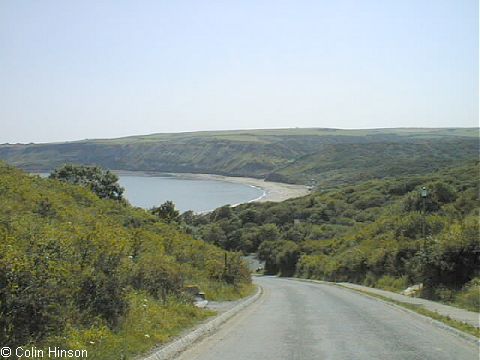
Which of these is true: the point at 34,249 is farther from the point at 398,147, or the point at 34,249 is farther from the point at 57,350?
the point at 398,147

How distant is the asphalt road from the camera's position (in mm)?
8940

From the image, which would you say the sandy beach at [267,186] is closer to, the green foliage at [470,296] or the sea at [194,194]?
the sea at [194,194]

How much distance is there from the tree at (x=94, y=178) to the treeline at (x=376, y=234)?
10.2m

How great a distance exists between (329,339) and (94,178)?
1666 inches

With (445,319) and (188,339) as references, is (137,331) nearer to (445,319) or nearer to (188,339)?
(188,339)

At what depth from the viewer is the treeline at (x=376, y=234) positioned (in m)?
18.8

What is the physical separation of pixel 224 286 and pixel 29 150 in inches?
6670

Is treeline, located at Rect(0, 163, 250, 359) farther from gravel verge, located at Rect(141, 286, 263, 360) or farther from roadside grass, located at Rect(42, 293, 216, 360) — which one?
gravel verge, located at Rect(141, 286, 263, 360)

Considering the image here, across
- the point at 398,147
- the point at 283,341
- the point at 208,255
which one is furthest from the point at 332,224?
the point at 398,147

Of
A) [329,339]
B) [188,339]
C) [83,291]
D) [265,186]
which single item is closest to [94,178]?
[188,339]

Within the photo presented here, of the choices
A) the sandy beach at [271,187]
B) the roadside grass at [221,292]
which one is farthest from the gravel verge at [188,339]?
the sandy beach at [271,187]

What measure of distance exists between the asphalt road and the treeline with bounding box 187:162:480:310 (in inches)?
176

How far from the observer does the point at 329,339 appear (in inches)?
413

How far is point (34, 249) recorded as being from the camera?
726 centimetres
